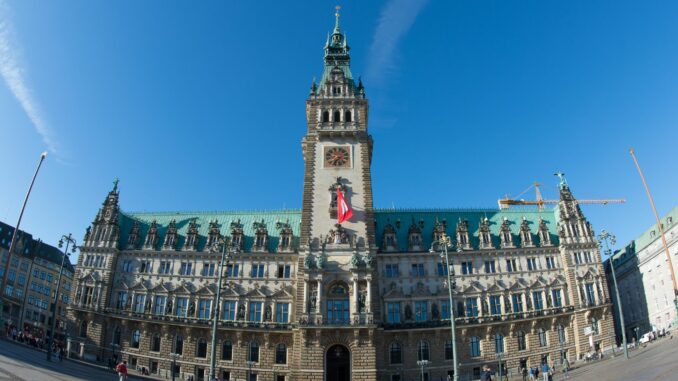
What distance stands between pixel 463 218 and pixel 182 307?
45.3m

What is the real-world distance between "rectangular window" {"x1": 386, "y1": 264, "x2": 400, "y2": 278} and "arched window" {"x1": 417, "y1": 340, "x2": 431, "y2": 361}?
9922 millimetres

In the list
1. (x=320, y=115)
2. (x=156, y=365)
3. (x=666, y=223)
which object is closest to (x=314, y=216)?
(x=320, y=115)

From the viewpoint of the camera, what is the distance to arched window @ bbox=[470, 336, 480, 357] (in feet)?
213

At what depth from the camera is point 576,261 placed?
2753 inches

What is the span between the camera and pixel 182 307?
69.3 metres

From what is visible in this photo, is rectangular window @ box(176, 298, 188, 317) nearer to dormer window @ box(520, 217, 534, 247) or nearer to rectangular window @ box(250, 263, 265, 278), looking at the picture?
rectangular window @ box(250, 263, 265, 278)

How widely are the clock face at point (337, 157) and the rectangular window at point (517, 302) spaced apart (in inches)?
1194

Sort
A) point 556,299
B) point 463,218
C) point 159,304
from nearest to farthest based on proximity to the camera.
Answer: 1. point 556,299
2. point 159,304
3. point 463,218

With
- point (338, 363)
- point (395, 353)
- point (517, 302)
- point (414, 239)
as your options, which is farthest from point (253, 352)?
point (517, 302)

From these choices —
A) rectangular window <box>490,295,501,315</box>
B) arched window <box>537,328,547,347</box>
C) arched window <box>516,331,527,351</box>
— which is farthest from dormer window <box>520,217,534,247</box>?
arched window <box>516,331,527,351</box>

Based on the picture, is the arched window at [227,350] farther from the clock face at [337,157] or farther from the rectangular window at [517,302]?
the rectangular window at [517,302]

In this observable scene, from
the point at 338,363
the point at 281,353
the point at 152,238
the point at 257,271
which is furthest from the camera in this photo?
the point at 152,238

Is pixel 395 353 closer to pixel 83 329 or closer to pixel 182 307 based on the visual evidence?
pixel 182 307

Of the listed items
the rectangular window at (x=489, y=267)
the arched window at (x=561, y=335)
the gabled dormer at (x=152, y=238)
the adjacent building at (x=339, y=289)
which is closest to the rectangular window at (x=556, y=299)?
the adjacent building at (x=339, y=289)
